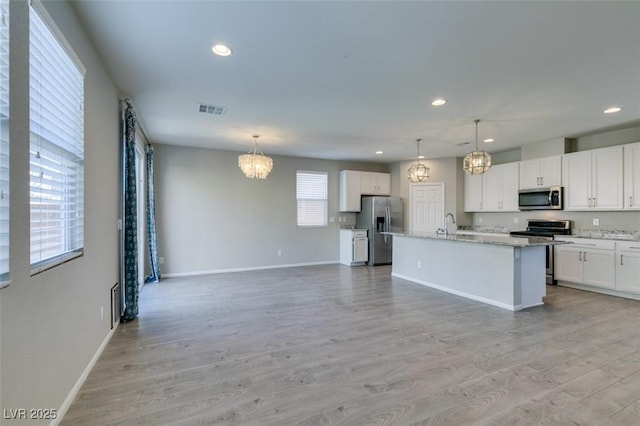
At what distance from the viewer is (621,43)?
8.16ft

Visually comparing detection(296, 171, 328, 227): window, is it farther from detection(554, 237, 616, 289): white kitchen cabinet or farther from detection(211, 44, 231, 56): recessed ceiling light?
detection(554, 237, 616, 289): white kitchen cabinet

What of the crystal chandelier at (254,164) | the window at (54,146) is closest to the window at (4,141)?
the window at (54,146)

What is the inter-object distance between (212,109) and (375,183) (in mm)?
5020

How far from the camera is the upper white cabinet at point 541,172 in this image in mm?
5594

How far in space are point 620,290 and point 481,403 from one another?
438 cm

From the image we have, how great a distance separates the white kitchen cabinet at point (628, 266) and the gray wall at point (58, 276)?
686cm

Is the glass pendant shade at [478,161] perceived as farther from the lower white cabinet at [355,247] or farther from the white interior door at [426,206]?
the lower white cabinet at [355,247]

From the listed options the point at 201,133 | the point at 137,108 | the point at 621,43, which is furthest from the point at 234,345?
the point at 621,43

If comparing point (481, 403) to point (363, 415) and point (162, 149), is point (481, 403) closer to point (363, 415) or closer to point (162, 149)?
point (363, 415)

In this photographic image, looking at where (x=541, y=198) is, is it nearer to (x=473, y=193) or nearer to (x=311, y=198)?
(x=473, y=193)

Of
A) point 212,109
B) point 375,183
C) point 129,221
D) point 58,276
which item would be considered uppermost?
point 212,109

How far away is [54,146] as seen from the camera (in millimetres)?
1943

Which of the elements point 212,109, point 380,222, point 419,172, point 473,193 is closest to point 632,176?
point 473,193

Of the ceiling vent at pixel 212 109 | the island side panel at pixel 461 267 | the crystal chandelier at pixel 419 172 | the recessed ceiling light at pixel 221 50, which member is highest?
the recessed ceiling light at pixel 221 50
